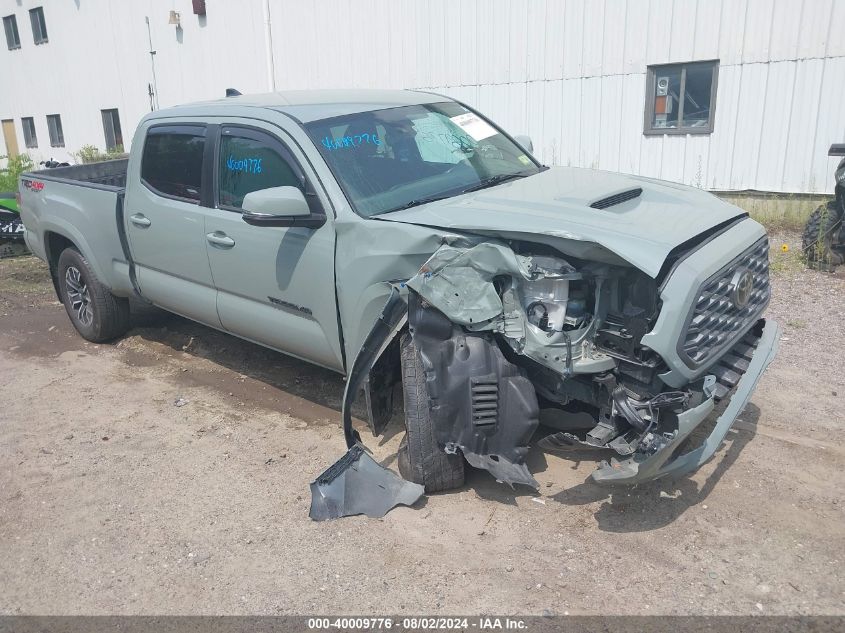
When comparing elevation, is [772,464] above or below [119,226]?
below

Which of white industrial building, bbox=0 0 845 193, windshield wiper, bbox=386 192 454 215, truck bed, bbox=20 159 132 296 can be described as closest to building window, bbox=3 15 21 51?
white industrial building, bbox=0 0 845 193

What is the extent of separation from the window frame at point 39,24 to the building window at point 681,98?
19822 millimetres

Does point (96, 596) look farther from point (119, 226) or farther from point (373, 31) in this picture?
point (373, 31)

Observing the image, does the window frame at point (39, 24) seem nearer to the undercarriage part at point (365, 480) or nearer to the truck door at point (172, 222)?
the truck door at point (172, 222)

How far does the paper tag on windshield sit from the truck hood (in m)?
0.70

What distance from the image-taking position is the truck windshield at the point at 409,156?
4.13 meters

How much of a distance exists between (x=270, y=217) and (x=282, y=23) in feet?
40.5

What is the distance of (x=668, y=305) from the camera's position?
3094mm

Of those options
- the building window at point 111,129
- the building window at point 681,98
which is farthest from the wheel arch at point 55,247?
the building window at point 111,129

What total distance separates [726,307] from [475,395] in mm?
1227

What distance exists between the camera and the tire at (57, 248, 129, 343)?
6227 millimetres

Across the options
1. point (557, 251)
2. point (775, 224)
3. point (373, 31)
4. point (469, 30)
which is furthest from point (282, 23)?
point (557, 251)

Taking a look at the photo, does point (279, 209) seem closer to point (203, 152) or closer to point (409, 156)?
point (409, 156)

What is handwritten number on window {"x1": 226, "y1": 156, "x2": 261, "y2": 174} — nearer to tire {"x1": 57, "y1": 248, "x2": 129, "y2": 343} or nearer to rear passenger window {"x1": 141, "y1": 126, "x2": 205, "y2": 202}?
rear passenger window {"x1": 141, "y1": 126, "x2": 205, "y2": 202}
